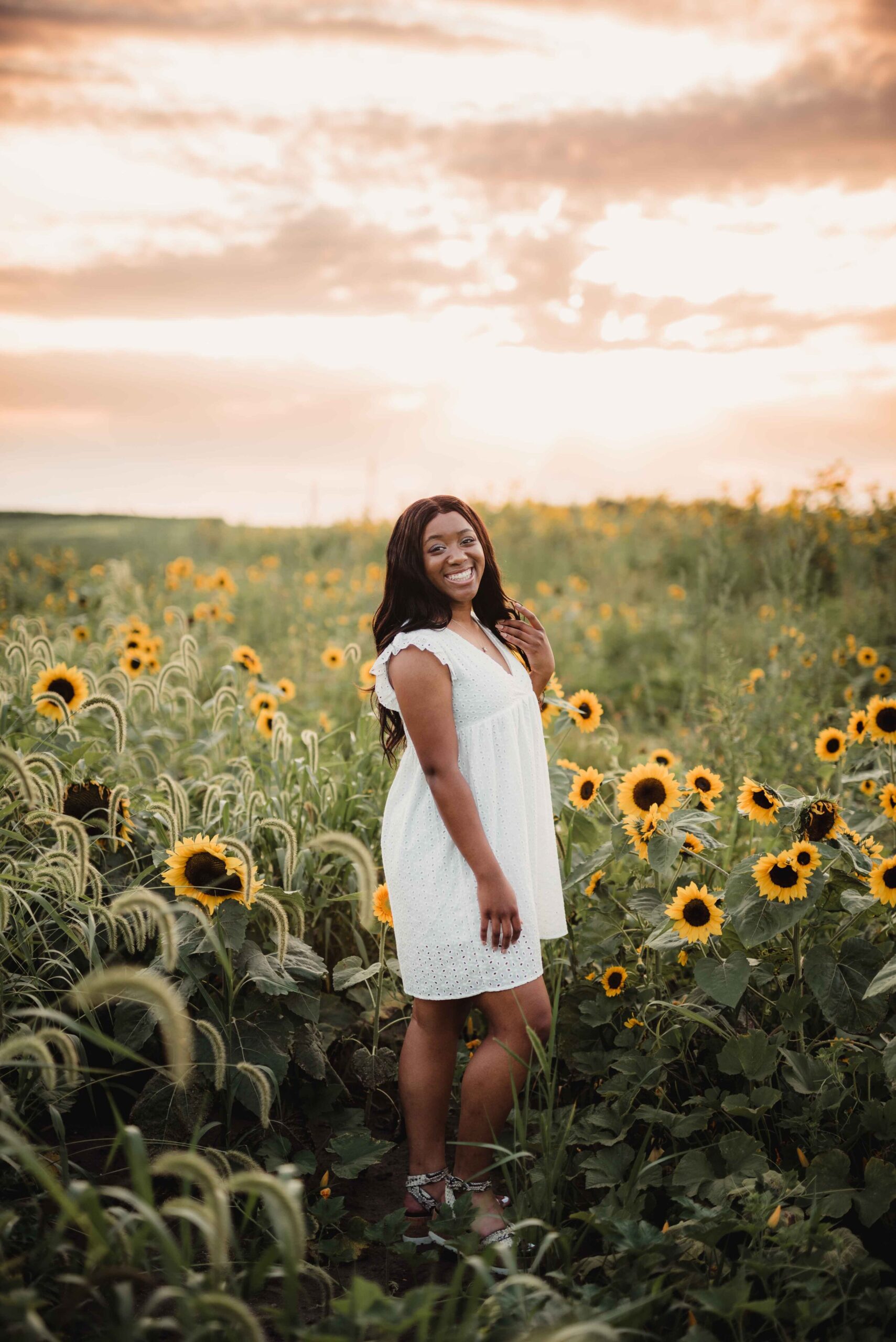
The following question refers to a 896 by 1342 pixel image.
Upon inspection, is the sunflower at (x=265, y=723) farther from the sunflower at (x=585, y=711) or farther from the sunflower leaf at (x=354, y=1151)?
the sunflower leaf at (x=354, y=1151)

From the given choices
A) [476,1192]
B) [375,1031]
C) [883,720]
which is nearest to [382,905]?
[375,1031]

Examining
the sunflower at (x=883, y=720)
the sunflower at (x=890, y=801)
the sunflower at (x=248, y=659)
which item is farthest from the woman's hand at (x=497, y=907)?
the sunflower at (x=248, y=659)

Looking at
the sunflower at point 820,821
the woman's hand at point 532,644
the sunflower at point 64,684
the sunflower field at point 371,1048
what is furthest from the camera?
the sunflower at point 64,684

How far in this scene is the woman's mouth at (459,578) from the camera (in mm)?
2582

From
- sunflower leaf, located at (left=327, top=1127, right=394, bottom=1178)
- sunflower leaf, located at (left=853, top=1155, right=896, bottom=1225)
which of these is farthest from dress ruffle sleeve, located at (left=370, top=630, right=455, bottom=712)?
sunflower leaf, located at (left=853, top=1155, right=896, bottom=1225)

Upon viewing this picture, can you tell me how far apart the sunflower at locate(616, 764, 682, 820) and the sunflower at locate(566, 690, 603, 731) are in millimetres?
426

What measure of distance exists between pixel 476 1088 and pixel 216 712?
1.88m

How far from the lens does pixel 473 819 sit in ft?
7.63

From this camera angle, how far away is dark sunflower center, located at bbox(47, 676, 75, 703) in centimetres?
337

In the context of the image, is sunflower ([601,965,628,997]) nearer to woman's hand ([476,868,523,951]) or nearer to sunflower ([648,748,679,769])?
woman's hand ([476,868,523,951])

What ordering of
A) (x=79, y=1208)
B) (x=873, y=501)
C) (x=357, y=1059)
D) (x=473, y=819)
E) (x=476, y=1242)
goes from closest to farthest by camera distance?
1. (x=79, y=1208)
2. (x=476, y=1242)
3. (x=473, y=819)
4. (x=357, y=1059)
5. (x=873, y=501)

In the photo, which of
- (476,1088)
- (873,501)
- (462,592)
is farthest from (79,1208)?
(873,501)

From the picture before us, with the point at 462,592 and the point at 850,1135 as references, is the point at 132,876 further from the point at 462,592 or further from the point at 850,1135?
the point at 850,1135

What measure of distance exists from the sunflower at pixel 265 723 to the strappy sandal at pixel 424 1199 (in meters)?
1.72
